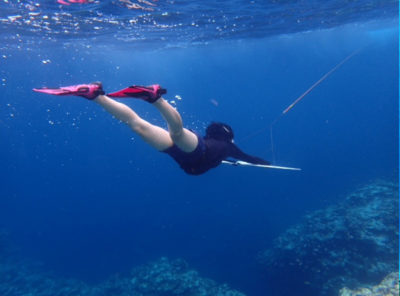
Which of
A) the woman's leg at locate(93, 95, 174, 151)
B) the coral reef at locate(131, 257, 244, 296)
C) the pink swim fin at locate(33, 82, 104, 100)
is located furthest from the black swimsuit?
the coral reef at locate(131, 257, 244, 296)

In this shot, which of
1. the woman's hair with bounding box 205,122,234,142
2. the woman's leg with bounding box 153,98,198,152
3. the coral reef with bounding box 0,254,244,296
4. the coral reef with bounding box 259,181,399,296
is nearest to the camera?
the woman's leg with bounding box 153,98,198,152

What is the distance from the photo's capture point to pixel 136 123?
4246 millimetres

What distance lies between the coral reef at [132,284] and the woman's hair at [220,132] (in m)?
9.04

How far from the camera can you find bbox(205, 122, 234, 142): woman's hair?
555 centimetres

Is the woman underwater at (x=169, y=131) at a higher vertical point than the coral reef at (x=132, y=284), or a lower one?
higher

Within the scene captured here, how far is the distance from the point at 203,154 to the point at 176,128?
97 centimetres

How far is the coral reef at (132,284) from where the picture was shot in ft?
40.4

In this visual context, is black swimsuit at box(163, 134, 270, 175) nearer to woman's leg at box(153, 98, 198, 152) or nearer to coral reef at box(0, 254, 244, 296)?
woman's leg at box(153, 98, 198, 152)

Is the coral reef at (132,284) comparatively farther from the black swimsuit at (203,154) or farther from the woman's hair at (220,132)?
the woman's hair at (220,132)

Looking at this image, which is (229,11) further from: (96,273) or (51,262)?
(51,262)

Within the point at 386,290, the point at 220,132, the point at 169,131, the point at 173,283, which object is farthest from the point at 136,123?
the point at 173,283

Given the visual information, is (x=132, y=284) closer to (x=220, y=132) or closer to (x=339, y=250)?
(x=339, y=250)

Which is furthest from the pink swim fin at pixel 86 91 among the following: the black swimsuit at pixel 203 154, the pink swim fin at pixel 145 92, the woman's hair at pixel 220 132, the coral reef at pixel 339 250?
the coral reef at pixel 339 250

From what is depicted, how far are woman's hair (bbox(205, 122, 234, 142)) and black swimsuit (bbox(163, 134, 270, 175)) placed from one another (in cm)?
13
